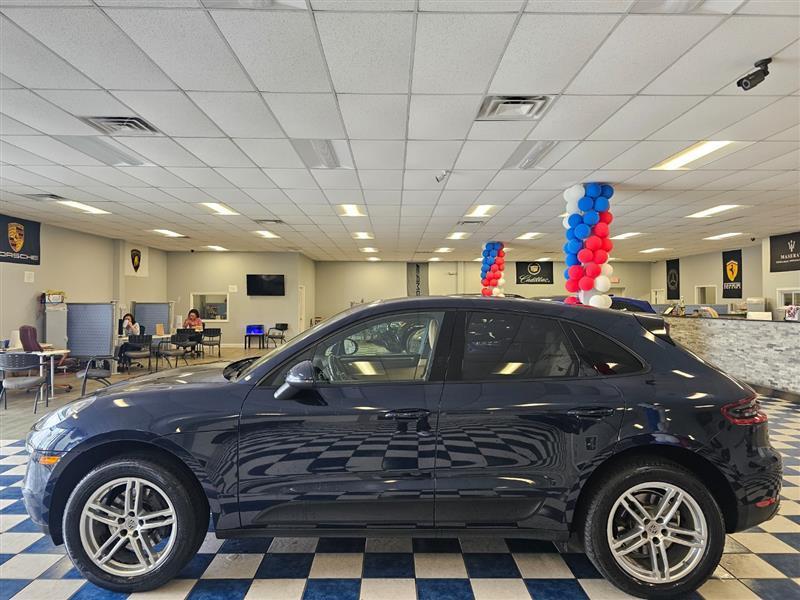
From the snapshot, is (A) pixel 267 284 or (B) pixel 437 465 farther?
(A) pixel 267 284

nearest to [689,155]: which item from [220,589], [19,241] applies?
[220,589]

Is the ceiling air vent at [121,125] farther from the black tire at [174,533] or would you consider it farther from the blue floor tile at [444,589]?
the blue floor tile at [444,589]

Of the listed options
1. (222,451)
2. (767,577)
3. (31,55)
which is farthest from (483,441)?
(31,55)

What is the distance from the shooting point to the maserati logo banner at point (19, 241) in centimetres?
785

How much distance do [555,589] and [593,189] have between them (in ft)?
17.9

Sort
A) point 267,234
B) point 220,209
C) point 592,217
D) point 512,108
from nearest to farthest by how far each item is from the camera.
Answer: point 512,108 < point 592,217 < point 220,209 < point 267,234

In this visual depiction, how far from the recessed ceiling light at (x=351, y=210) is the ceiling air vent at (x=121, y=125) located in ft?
11.7

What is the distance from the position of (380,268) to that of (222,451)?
16.1 meters

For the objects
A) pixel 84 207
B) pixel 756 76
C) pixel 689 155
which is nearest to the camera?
pixel 756 76

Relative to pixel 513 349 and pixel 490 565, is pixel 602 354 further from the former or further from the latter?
pixel 490 565

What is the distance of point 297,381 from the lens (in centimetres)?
174

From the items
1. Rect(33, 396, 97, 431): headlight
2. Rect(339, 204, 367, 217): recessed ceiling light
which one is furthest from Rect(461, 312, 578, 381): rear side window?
Rect(339, 204, 367, 217): recessed ceiling light

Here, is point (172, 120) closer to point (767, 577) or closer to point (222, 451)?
point (222, 451)

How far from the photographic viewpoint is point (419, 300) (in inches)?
79.6
